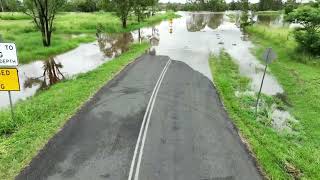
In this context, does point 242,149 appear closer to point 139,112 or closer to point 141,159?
point 141,159

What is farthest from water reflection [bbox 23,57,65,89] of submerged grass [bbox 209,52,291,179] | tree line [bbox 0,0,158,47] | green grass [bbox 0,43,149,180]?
submerged grass [bbox 209,52,291,179]

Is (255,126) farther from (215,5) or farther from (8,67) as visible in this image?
(215,5)

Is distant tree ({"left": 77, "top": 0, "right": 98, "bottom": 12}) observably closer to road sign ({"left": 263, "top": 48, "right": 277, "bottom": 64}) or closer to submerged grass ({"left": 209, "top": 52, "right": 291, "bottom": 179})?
submerged grass ({"left": 209, "top": 52, "right": 291, "bottom": 179})

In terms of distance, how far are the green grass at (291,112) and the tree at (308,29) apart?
1367mm

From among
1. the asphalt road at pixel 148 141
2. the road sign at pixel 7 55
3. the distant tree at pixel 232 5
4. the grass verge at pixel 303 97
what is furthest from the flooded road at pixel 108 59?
the distant tree at pixel 232 5

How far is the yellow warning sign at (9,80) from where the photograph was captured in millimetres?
13477

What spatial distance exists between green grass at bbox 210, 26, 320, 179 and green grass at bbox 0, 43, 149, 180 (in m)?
7.81

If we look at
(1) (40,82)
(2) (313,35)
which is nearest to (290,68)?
(2) (313,35)

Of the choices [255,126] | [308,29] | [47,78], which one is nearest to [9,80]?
[255,126]

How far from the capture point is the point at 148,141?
1268 centimetres

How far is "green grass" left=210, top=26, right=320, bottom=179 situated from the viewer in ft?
38.5

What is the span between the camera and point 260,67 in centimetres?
2928

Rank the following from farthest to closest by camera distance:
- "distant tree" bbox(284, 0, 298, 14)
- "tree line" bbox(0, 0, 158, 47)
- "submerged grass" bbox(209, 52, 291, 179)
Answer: "distant tree" bbox(284, 0, 298, 14)
"tree line" bbox(0, 0, 158, 47)
"submerged grass" bbox(209, 52, 291, 179)

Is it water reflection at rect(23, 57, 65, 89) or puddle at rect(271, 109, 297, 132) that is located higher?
water reflection at rect(23, 57, 65, 89)
